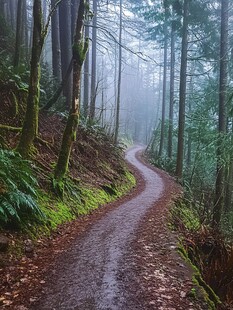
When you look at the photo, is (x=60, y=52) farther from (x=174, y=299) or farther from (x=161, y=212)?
(x=174, y=299)

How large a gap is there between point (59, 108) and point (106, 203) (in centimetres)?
523

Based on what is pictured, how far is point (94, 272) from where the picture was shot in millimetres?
4676

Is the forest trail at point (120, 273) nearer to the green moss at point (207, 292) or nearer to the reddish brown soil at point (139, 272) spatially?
the reddish brown soil at point (139, 272)

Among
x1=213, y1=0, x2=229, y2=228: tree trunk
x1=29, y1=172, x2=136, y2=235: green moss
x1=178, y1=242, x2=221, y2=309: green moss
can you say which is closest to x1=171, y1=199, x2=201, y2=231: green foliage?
x1=213, y1=0, x2=229, y2=228: tree trunk

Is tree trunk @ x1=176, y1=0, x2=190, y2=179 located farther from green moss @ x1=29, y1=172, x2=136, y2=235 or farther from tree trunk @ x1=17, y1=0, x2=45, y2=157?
tree trunk @ x1=17, y1=0, x2=45, y2=157

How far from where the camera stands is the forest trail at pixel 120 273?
3816mm

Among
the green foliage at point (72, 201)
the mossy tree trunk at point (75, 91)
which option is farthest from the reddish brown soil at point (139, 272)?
the mossy tree trunk at point (75, 91)

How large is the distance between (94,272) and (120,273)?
385 millimetres

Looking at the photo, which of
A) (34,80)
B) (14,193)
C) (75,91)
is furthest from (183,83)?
(14,193)

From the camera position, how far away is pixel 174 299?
3.87 m

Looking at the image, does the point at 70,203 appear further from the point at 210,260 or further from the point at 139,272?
the point at 139,272

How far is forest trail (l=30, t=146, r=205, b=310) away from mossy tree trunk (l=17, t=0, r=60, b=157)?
2.88m

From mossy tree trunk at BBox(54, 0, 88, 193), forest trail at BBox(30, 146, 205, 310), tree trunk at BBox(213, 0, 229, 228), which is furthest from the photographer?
tree trunk at BBox(213, 0, 229, 228)

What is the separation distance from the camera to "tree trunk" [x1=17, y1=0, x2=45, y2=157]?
8.06 meters
